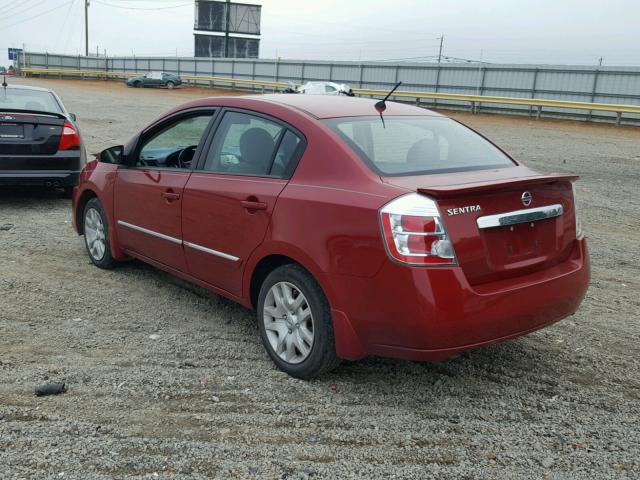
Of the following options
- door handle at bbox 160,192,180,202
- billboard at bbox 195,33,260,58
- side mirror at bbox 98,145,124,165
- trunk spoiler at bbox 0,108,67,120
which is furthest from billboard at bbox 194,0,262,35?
door handle at bbox 160,192,180,202

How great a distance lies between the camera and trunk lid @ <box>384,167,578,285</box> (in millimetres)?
3254

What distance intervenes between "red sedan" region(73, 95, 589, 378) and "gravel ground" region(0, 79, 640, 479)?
0.38 metres

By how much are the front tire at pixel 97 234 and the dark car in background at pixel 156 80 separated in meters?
49.0

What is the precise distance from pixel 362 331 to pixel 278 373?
799 millimetres

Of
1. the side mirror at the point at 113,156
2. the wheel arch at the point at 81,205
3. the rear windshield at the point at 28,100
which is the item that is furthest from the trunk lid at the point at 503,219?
the rear windshield at the point at 28,100

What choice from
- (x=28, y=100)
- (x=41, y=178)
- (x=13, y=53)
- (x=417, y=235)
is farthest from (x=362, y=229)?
(x=13, y=53)

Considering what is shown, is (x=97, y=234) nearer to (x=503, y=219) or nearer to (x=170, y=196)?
(x=170, y=196)

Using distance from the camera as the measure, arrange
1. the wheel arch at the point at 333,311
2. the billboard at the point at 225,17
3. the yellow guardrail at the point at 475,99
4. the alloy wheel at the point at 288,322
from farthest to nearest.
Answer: the billboard at the point at 225,17
the yellow guardrail at the point at 475,99
the alloy wheel at the point at 288,322
the wheel arch at the point at 333,311

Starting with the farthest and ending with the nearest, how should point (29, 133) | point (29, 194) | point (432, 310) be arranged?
point (29, 194) < point (29, 133) < point (432, 310)

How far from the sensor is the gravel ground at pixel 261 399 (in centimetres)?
303

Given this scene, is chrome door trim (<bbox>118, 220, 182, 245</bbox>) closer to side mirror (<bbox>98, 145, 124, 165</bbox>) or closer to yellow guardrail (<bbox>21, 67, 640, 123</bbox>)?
side mirror (<bbox>98, 145, 124, 165</bbox>)

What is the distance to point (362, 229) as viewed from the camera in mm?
3307

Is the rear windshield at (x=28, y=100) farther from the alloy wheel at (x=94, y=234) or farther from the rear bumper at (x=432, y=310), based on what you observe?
the rear bumper at (x=432, y=310)

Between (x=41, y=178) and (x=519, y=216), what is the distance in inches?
263
